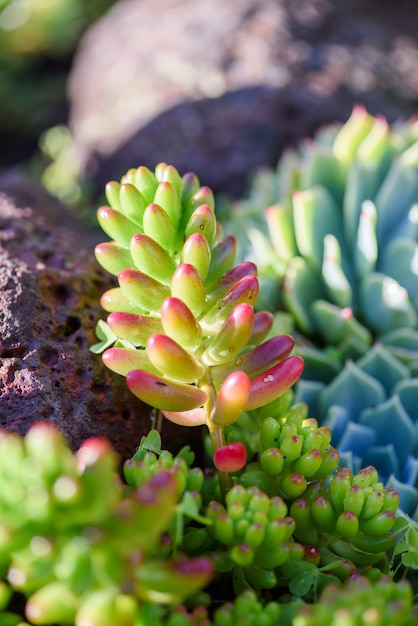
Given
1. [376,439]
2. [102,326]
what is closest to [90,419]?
[102,326]

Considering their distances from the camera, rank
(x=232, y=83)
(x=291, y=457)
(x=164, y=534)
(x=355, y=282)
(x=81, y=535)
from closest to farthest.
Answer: (x=81, y=535), (x=164, y=534), (x=291, y=457), (x=355, y=282), (x=232, y=83)

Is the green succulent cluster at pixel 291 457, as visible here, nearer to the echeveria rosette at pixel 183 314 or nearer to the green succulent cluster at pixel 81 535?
the echeveria rosette at pixel 183 314

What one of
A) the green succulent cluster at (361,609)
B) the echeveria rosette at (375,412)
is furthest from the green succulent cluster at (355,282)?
the green succulent cluster at (361,609)

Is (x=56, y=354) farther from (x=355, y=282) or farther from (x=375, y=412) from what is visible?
(x=355, y=282)

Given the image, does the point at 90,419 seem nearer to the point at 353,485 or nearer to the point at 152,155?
the point at 353,485

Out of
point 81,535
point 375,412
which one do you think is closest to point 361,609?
point 81,535

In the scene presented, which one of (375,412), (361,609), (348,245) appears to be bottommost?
(375,412)
